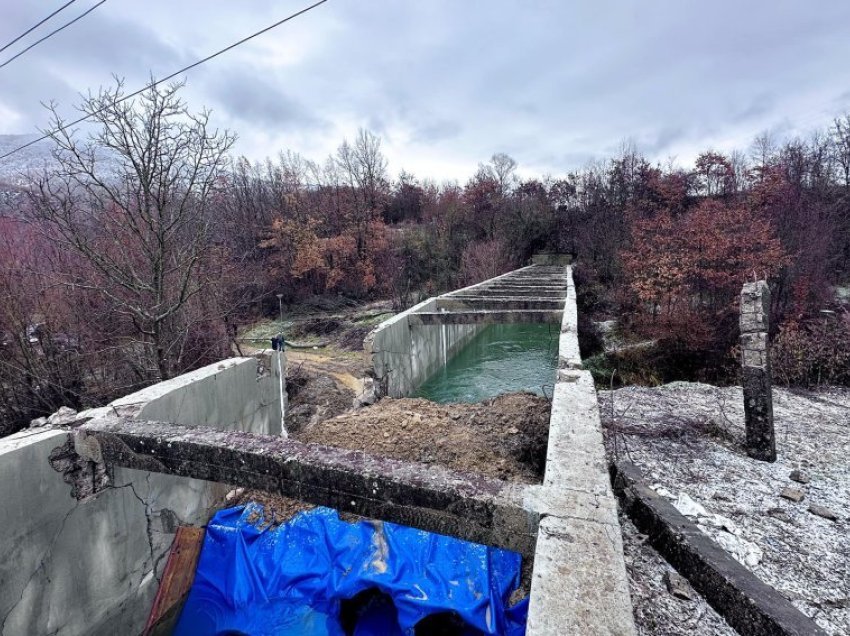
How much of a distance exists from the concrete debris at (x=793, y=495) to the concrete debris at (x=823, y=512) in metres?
0.13

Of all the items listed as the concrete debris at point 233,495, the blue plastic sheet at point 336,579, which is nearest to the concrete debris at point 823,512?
the blue plastic sheet at point 336,579

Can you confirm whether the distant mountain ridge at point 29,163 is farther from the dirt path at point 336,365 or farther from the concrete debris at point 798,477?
the concrete debris at point 798,477

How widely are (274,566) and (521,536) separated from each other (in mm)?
3183

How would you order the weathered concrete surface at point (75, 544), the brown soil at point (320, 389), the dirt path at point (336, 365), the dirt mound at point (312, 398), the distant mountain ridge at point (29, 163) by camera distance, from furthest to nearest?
the dirt path at point (336, 365)
the brown soil at point (320, 389)
the dirt mound at point (312, 398)
the distant mountain ridge at point (29, 163)
the weathered concrete surface at point (75, 544)

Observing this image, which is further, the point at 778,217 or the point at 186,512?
the point at 778,217

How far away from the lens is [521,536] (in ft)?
7.55

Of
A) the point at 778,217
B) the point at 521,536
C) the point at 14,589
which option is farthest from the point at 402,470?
the point at 778,217

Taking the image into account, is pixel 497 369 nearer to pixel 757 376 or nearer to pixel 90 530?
pixel 757 376

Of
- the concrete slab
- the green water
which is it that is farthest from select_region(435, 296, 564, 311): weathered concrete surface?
the concrete slab

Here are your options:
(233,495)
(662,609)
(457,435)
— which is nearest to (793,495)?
(662,609)

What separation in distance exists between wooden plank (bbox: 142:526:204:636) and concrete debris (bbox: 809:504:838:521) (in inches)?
268

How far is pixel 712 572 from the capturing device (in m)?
3.24

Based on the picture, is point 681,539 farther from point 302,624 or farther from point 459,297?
point 459,297

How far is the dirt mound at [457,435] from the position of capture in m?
5.48
